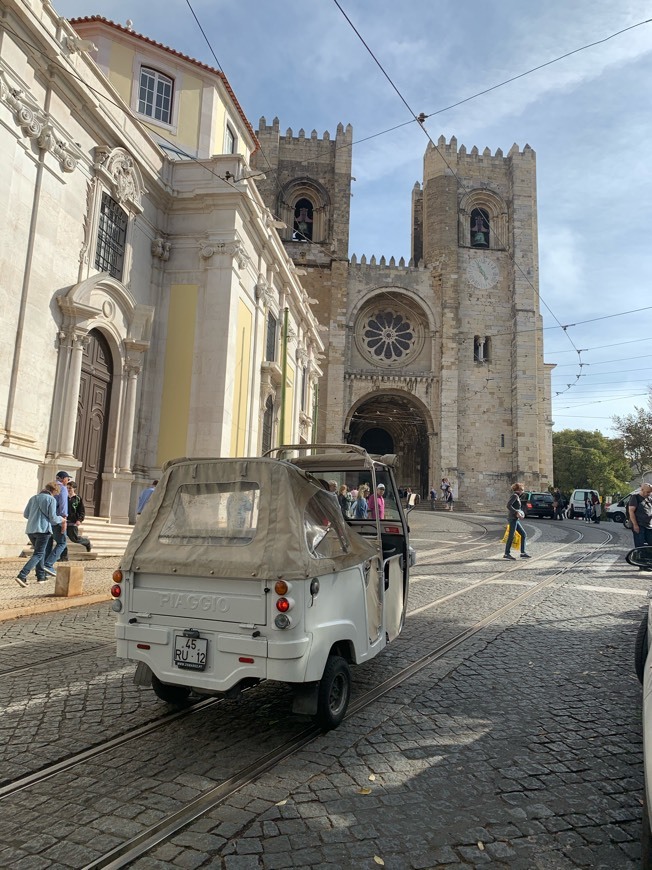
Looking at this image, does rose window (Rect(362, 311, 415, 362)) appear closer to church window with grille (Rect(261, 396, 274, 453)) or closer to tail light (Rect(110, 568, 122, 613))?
church window with grille (Rect(261, 396, 274, 453))

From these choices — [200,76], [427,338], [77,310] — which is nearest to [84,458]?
[77,310]

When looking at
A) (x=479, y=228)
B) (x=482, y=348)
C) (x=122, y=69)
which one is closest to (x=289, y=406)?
(x=122, y=69)

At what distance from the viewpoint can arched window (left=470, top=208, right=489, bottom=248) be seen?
1702 inches

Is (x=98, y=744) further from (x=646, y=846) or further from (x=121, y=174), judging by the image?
(x=121, y=174)

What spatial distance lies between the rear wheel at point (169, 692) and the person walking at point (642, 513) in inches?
380

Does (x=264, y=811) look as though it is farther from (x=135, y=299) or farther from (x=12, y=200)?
(x=135, y=299)

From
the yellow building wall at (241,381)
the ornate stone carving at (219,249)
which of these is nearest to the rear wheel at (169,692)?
the yellow building wall at (241,381)

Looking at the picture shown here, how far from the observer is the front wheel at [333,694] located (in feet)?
11.2

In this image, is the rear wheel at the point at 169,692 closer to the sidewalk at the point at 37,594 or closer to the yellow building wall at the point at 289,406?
the sidewalk at the point at 37,594

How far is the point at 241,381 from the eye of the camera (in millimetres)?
17188

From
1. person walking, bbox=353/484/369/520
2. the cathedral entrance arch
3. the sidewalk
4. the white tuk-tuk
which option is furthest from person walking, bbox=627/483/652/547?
the cathedral entrance arch

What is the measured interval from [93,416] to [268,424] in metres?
8.39

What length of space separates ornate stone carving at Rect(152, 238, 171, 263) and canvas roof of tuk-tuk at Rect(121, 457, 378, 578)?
43.7 ft

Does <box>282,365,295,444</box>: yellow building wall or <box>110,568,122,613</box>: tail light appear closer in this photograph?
<box>110,568,122,613</box>: tail light
